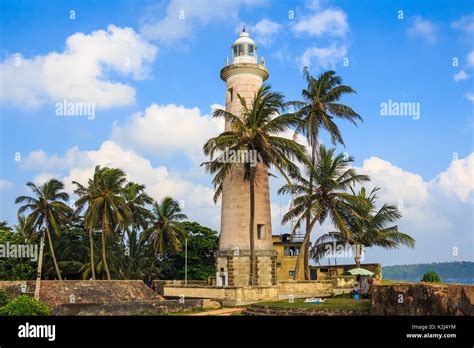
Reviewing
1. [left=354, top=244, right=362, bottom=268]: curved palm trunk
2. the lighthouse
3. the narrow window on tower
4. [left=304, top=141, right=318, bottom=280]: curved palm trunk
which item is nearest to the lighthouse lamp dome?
the lighthouse

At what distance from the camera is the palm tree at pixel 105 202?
150 ft

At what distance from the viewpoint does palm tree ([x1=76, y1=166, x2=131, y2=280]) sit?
150 ft

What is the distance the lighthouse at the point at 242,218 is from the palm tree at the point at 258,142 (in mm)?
1549

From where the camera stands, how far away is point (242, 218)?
3625 cm

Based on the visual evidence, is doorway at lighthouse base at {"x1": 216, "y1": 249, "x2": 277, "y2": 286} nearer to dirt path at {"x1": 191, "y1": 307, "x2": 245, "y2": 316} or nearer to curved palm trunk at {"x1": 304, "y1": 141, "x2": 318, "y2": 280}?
curved palm trunk at {"x1": 304, "y1": 141, "x2": 318, "y2": 280}

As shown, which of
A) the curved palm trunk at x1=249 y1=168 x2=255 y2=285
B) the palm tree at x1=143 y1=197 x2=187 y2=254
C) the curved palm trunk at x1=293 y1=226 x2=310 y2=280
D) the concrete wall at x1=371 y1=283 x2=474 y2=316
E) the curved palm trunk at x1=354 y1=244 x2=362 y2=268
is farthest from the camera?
the palm tree at x1=143 y1=197 x2=187 y2=254

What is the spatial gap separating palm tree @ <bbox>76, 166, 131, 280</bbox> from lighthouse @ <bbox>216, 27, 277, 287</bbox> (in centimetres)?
1360

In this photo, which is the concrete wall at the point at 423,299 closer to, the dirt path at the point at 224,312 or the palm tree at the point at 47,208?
the dirt path at the point at 224,312

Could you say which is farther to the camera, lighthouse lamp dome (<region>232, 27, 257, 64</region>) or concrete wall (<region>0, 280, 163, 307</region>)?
lighthouse lamp dome (<region>232, 27, 257, 64</region>)

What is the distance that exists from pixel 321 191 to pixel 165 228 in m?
22.0

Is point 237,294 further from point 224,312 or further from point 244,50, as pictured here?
point 244,50

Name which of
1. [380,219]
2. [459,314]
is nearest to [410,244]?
[380,219]
